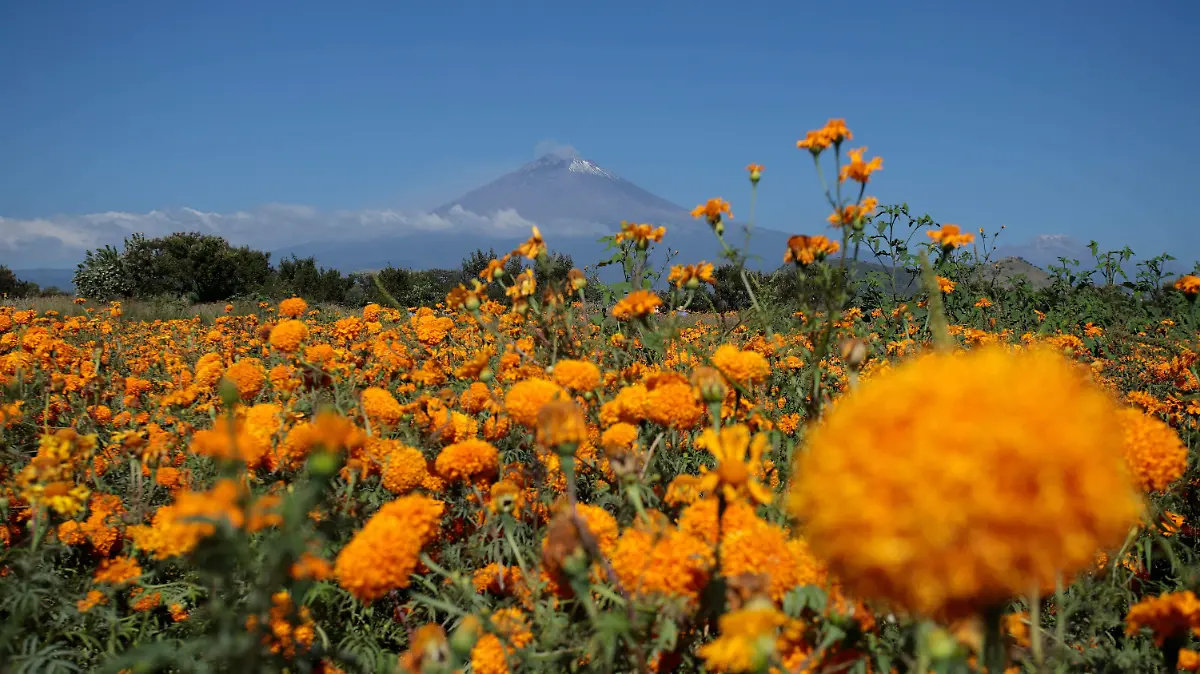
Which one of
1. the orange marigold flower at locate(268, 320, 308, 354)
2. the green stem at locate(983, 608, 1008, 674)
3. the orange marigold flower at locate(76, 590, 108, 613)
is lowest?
the orange marigold flower at locate(76, 590, 108, 613)

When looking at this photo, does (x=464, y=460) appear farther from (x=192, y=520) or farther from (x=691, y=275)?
(x=691, y=275)

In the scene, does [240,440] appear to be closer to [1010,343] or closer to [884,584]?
[884,584]

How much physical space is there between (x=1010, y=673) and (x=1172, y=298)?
7.90 metres

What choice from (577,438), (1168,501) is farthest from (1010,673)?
(1168,501)

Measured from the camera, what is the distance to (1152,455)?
1.58m

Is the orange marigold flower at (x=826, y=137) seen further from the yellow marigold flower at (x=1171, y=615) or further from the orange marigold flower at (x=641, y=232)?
the yellow marigold flower at (x=1171, y=615)

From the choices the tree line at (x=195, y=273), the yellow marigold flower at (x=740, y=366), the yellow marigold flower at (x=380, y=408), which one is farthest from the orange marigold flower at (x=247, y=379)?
the tree line at (x=195, y=273)

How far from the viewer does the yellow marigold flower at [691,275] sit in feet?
9.15

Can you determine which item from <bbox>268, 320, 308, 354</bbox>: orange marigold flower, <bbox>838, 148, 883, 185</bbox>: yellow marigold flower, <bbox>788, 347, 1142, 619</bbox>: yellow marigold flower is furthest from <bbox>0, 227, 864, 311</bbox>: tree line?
<bbox>788, 347, 1142, 619</bbox>: yellow marigold flower

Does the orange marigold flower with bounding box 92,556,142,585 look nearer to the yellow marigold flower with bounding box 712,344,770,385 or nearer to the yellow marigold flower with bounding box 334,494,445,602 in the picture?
the yellow marigold flower with bounding box 334,494,445,602

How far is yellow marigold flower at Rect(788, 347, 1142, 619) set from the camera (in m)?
0.76

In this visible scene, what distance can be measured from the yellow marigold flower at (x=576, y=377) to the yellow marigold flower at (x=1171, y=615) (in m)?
1.49

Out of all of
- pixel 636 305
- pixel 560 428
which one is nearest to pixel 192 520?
pixel 560 428

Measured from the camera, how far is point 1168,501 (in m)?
2.54
